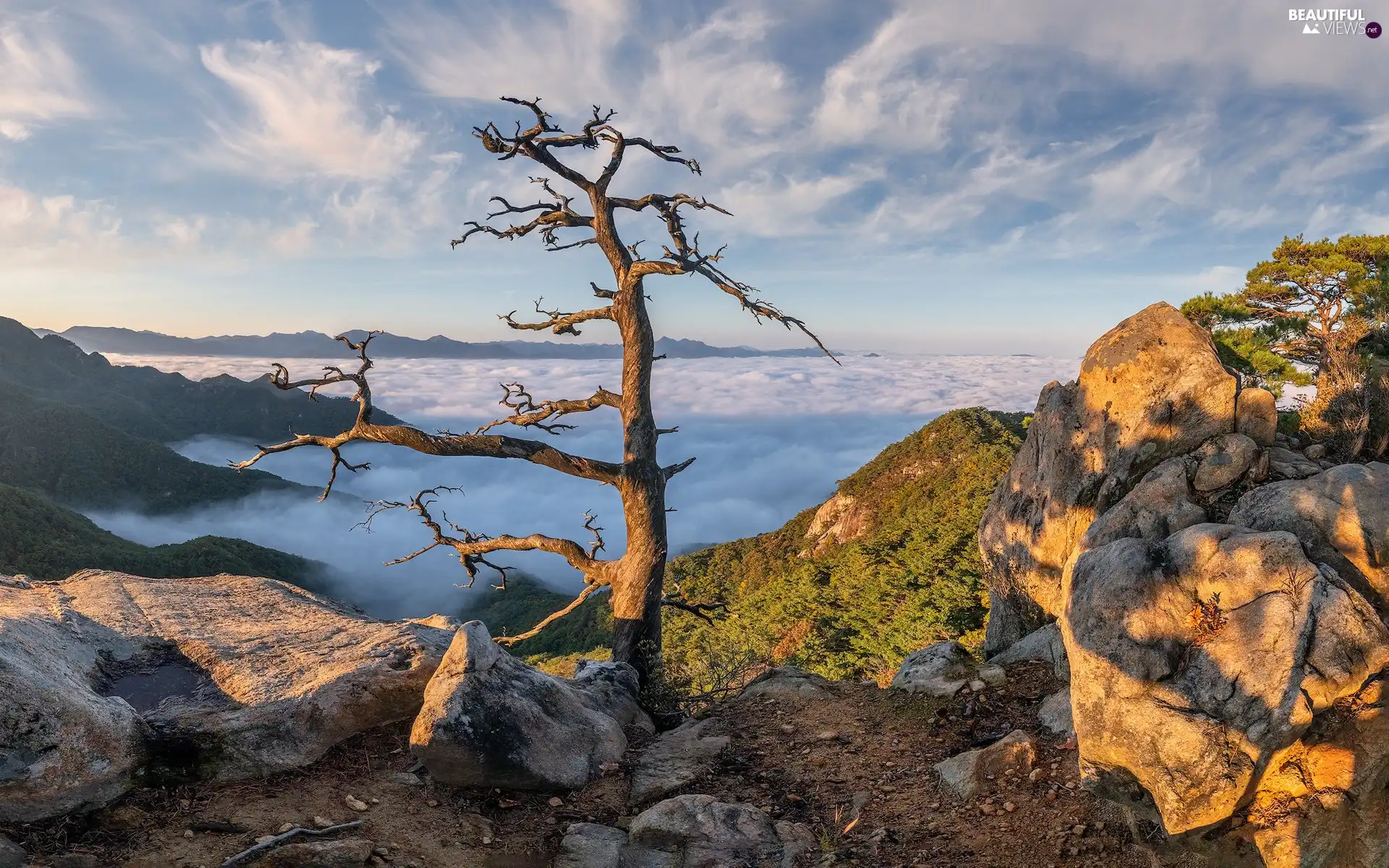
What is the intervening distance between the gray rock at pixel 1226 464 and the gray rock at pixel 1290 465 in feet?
0.75

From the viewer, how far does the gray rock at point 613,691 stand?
10.1 metres

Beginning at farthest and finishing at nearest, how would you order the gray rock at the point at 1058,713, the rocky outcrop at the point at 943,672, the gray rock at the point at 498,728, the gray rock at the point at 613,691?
the gray rock at the point at 613,691, the rocky outcrop at the point at 943,672, the gray rock at the point at 1058,713, the gray rock at the point at 498,728

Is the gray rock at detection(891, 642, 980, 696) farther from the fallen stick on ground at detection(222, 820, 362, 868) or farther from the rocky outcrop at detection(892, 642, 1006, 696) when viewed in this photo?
the fallen stick on ground at detection(222, 820, 362, 868)

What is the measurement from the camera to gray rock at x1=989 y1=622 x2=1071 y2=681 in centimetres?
901

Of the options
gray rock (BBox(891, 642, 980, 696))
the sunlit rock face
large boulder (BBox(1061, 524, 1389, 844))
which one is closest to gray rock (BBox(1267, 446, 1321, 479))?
the sunlit rock face

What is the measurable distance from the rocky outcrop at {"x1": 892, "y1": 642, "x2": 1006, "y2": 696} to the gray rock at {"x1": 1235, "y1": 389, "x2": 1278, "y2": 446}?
14.6ft

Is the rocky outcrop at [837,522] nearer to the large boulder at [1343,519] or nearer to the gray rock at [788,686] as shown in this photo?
the gray rock at [788,686]

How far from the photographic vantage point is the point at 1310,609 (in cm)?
562

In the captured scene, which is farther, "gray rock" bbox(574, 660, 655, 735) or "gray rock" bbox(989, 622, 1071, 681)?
"gray rock" bbox(574, 660, 655, 735)

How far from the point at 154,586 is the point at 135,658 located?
9.36 ft

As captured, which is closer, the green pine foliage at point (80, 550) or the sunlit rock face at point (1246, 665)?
the sunlit rock face at point (1246, 665)

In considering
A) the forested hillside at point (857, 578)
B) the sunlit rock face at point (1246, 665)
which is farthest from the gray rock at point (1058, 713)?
the forested hillside at point (857, 578)

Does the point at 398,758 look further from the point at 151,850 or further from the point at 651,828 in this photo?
the point at 651,828

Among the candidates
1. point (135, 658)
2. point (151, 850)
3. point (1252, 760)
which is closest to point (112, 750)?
point (151, 850)
